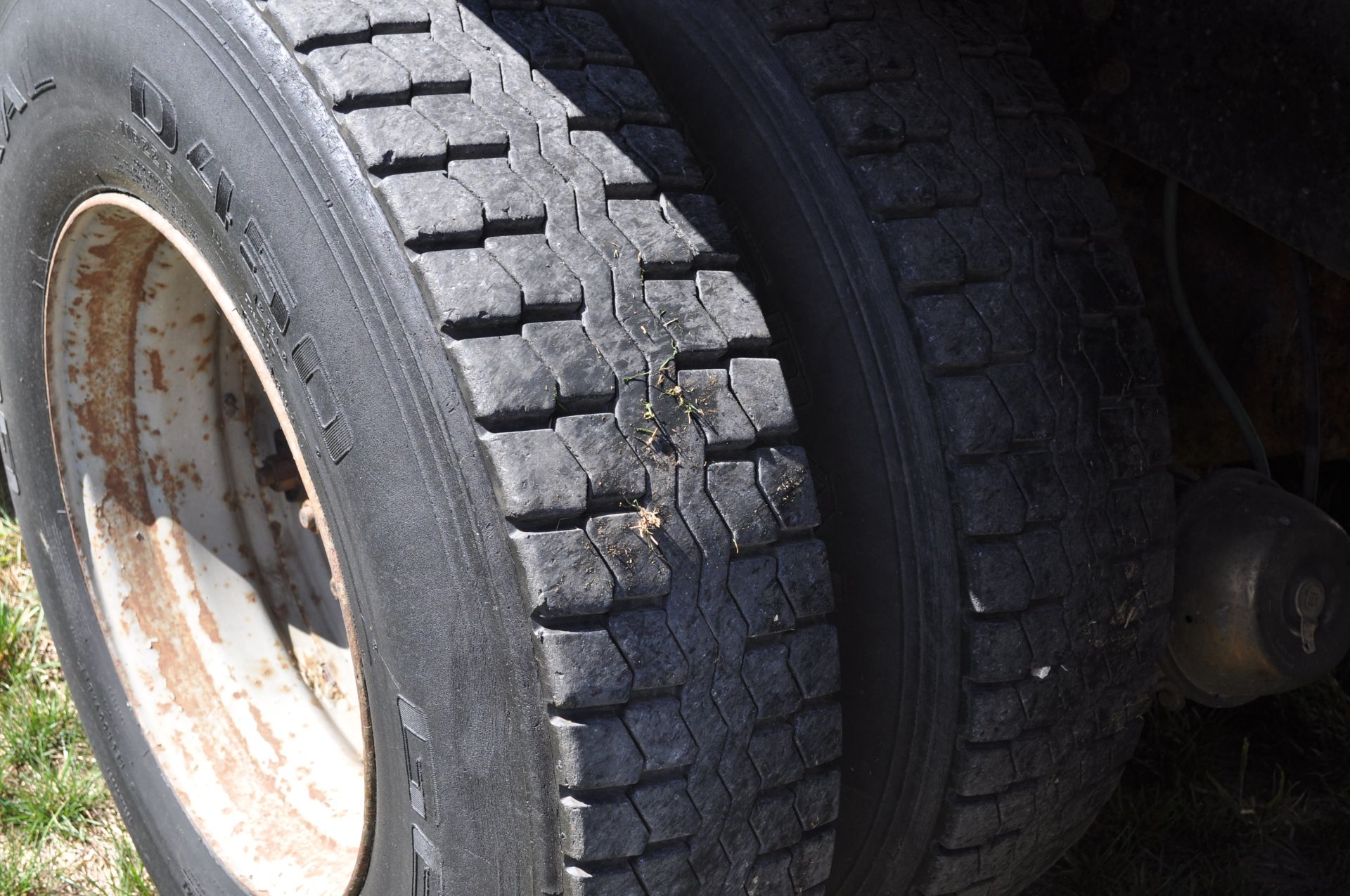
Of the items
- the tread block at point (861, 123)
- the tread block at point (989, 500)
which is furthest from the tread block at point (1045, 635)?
the tread block at point (861, 123)

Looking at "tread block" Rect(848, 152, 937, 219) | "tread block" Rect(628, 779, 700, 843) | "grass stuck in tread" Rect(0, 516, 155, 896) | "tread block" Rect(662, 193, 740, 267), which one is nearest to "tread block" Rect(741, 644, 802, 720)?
"tread block" Rect(628, 779, 700, 843)

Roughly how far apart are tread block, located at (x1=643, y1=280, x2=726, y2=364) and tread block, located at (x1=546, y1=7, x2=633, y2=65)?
0.32 metres

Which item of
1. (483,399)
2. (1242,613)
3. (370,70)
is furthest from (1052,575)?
(370,70)

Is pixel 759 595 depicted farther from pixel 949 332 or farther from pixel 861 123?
pixel 861 123

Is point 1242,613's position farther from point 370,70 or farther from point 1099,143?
point 370,70

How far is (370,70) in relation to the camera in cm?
127

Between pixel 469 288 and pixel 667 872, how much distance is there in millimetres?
632

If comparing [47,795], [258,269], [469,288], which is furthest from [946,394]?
[47,795]

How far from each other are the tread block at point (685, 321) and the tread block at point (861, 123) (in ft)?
1.03

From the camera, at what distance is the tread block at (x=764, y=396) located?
4.24ft

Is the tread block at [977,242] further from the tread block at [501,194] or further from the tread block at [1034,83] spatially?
the tread block at [501,194]

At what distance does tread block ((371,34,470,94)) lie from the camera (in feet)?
4.22

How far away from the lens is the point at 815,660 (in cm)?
133

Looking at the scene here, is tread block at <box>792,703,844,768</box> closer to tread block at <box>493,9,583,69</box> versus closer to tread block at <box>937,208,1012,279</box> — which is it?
tread block at <box>937,208,1012,279</box>
